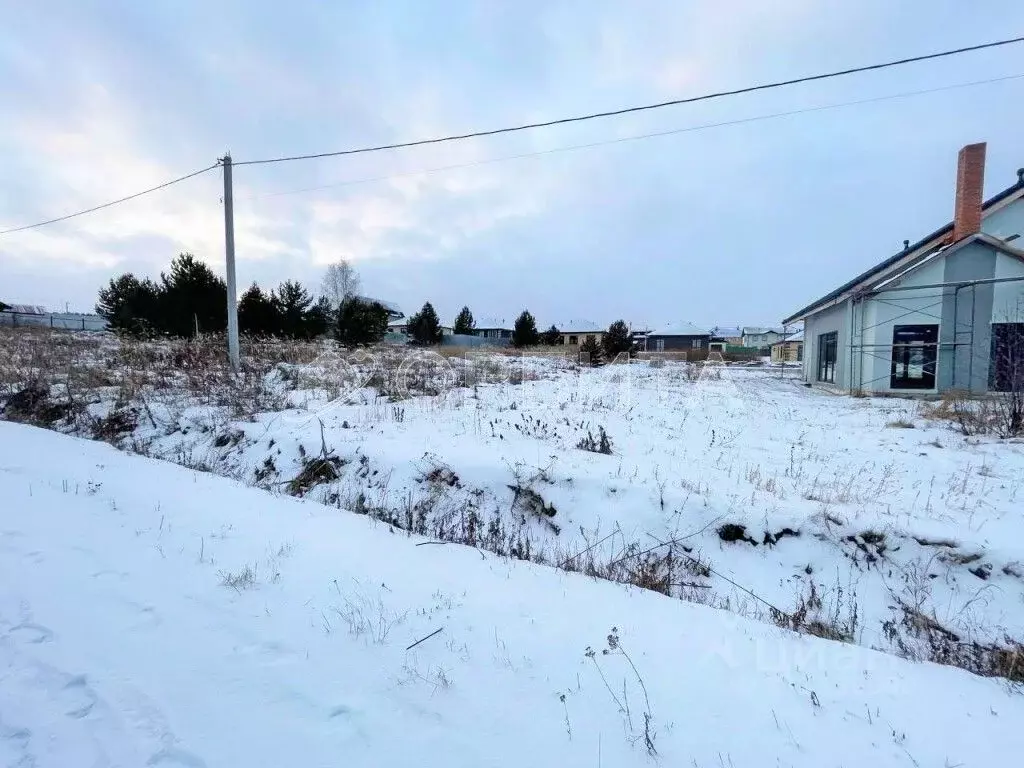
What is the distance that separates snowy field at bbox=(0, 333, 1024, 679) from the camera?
396cm

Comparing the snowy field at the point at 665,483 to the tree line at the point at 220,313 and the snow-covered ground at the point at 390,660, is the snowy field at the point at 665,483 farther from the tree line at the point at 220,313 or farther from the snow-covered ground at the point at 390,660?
the tree line at the point at 220,313

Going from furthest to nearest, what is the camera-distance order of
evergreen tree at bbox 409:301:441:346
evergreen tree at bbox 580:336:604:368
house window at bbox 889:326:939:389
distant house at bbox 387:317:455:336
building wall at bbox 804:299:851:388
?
distant house at bbox 387:317:455:336, evergreen tree at bbox 409:301:441:346, evergreen tree at bbox 580:336:604:368, building wall at bbox 804:299:851:388, house window at bbox 889:326:939:389

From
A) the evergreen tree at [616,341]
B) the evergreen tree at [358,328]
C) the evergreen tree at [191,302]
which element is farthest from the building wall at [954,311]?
the evergreen tree at [191,302]

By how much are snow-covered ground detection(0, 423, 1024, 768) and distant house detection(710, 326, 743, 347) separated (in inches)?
2710

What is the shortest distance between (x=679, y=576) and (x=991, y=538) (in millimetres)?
2920

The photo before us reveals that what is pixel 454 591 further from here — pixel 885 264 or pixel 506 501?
pixel 885 264

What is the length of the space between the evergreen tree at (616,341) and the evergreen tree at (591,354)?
0.45m

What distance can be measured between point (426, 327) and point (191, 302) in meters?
15.4

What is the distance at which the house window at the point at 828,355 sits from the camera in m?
17.2

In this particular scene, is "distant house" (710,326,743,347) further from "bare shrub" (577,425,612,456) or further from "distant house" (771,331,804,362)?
"bare shrub" (577,425,612,456)

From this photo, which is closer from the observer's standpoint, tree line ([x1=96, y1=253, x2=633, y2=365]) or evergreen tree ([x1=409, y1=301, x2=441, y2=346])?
tree line ([x1=96, y1=253, x2=633, y2=365])

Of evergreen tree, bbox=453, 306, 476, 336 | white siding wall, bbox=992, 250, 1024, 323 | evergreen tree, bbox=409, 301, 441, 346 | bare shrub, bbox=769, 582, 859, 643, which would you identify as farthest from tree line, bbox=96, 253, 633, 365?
evergreen tree, bbox=453, 306, 476, 336

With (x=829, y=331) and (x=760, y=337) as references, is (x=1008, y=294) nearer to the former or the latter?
(x=829, y=331)

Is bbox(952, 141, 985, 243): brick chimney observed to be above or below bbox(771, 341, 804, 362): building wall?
above
